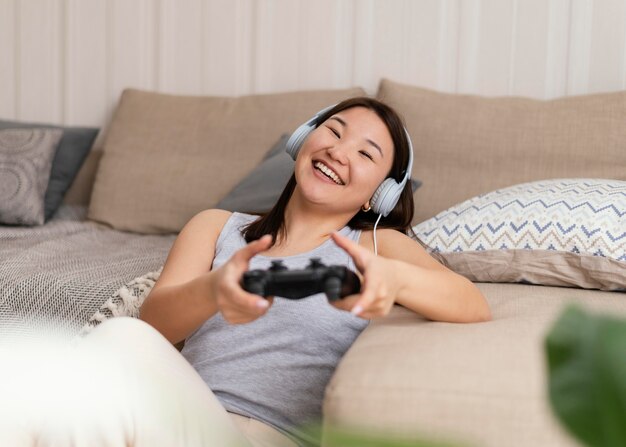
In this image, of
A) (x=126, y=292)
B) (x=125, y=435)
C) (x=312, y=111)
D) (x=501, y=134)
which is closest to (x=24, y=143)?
(x=312, y=111)

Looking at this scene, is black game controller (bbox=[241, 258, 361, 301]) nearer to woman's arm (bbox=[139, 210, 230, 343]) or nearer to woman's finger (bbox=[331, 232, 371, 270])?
woman's finger (bbox=[331, 232, 371, 270])

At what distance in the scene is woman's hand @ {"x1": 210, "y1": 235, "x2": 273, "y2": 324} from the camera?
35.3 inches

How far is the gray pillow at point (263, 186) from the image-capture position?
6.71ft

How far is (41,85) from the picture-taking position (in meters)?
3.00

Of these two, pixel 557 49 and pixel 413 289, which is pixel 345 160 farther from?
pixel 557 49

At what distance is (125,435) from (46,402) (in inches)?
4.2

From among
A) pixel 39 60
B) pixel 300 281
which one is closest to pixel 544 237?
pixel 300 281

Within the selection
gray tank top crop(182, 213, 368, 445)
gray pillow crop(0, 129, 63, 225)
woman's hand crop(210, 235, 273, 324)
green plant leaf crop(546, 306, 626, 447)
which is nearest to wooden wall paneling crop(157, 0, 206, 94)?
gray pillow crop(0, 129, 63, 225)

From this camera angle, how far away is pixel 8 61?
119 inches

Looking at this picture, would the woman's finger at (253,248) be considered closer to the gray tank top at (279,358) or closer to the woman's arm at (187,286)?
the woman's arm at (187,286)

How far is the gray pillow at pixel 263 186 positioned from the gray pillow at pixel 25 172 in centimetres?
60

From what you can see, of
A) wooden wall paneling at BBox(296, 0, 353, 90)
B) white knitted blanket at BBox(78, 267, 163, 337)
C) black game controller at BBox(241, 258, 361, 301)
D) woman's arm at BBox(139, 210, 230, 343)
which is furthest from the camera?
wooden wall paneling at BBox(296, 0, 353, 90)

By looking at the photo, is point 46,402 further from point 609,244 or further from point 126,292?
point 609,244

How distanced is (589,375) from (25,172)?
96.0 inches
